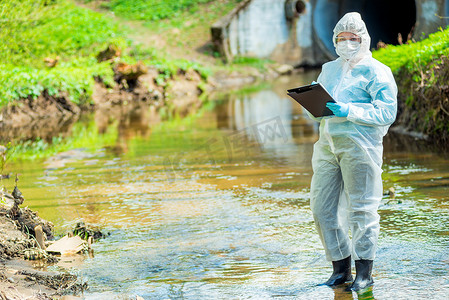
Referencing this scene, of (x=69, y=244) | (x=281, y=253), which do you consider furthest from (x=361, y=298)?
(x=69, y=244)

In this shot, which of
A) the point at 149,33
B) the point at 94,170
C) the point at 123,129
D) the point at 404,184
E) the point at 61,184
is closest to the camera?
the point at 404,184

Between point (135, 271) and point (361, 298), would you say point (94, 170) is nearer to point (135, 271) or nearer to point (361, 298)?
point (135, 271)

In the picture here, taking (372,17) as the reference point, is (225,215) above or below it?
below

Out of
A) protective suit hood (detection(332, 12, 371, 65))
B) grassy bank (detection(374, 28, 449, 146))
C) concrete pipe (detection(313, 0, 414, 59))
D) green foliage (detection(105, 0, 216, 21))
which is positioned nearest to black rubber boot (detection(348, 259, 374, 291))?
protective suit hood (detection(332, 12, 371, 65))

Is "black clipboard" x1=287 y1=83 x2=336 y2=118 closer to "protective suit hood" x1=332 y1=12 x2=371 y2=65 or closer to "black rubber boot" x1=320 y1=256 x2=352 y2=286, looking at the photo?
"protective suit hood" x1=332 y1=12 x2=371 y2=65

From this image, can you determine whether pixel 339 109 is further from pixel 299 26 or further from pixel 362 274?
pixel 299 26

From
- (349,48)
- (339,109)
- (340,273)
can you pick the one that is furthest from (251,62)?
(339,109)

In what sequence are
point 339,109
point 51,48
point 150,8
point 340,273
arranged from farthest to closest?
point 150,8
point 51,48
point 340,273
point 339,109

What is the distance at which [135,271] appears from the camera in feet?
18.7

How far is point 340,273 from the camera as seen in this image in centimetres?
516

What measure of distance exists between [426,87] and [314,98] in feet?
20.0

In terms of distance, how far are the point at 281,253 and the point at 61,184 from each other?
4.51 meters

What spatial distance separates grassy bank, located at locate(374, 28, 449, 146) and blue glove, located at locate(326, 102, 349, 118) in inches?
216

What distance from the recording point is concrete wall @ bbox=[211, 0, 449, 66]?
98.1ft
